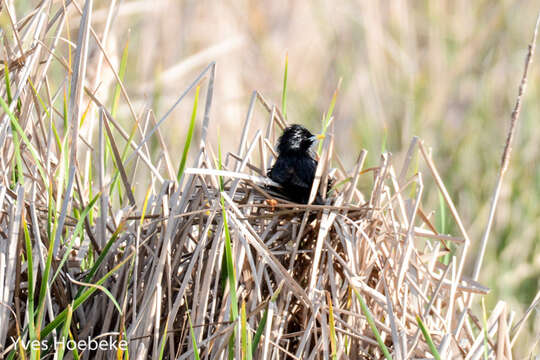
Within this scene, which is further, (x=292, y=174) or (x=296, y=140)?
(x=296, y=140)

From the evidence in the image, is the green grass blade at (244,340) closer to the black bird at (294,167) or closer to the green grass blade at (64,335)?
the green grass blade at (64,335)

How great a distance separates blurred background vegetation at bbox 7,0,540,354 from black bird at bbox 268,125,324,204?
4.05 feet

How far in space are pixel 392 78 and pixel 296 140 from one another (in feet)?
6.97

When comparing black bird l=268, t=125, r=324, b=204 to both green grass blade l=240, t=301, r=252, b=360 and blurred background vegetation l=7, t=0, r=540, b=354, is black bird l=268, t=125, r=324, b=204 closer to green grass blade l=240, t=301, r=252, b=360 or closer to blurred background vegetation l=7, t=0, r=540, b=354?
green grass blade l=240, t=301, r=252, b=360

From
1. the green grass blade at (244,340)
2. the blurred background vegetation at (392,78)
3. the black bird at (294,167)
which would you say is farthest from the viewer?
the blurred background vegetation at (392,78)

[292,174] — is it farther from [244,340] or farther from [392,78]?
[392,78]

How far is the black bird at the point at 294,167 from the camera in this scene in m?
1.94

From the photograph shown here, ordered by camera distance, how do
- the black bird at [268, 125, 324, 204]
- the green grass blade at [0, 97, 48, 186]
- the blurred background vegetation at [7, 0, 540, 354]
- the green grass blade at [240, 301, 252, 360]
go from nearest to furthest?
the green grass blade at [240, 301, 252, 360], the green grass blade at [0, 97, 48, 186], the black bird at [268, 125, 324, 204], the blurred background vegetation at [7, 0, 540, 354]

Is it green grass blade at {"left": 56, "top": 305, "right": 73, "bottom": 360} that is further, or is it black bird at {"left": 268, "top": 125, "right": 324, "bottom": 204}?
black bird at {"left": 268, "top": 125, "right": 324, "bottom": 204}

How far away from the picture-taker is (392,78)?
13.8ft

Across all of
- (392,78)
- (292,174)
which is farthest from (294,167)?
(392,78)

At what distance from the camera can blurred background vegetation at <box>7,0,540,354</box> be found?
3.61m

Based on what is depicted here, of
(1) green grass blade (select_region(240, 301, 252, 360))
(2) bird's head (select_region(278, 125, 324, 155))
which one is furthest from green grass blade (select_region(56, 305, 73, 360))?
(2) bird's head (select_region(278, 125, 324, 155))

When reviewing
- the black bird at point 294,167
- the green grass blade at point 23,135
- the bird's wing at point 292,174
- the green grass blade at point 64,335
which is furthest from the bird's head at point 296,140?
the green grass blade at point 64,335
